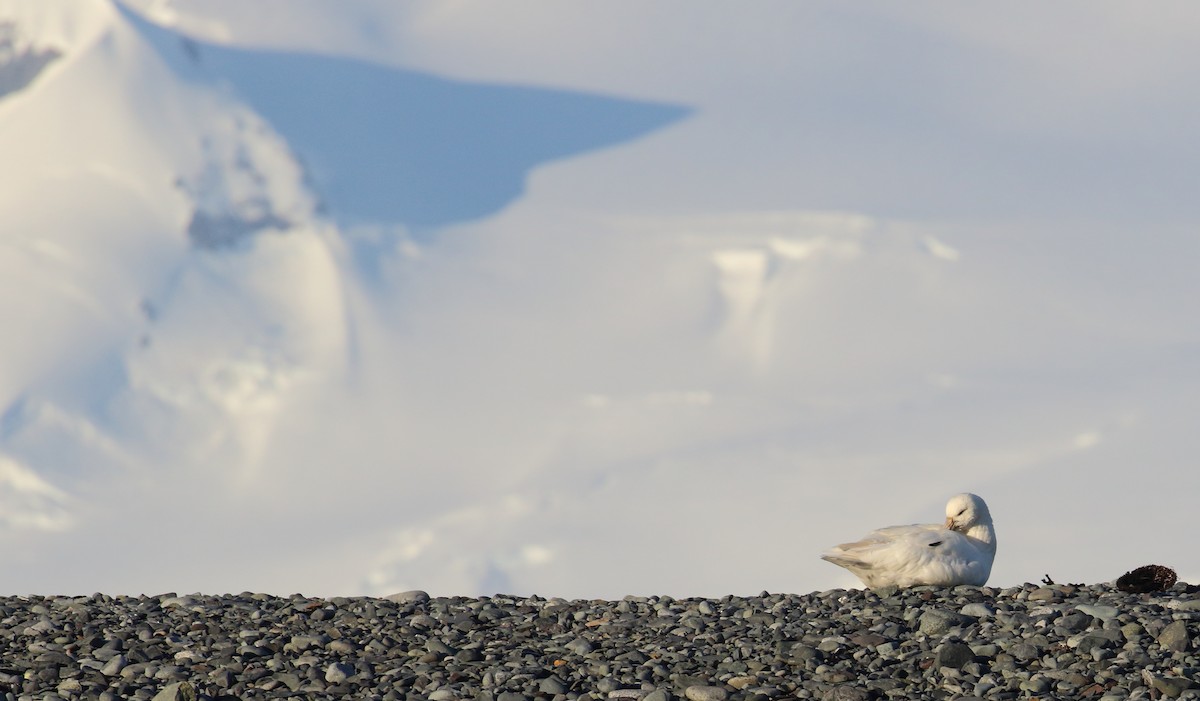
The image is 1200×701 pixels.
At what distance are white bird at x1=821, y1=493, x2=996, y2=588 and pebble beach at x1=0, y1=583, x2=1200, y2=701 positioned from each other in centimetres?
13

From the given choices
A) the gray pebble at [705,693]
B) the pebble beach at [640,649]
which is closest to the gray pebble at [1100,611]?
the pebble beach at [640,649]

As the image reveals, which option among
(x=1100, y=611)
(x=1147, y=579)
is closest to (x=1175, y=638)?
(x=1100, y=611)

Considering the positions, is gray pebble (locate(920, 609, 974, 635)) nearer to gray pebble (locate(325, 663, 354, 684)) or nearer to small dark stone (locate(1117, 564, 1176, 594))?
small dark stone (locate(1117, 564, 1176, 594))

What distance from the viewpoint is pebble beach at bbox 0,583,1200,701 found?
979 cm

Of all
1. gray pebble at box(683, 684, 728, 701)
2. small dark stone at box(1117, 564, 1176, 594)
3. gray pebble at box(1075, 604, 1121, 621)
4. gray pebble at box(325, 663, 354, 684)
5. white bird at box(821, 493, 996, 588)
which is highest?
white bird at box(821, 493, 996, 588)

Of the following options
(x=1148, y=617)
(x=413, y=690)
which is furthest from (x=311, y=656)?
(x=1148, y=617)

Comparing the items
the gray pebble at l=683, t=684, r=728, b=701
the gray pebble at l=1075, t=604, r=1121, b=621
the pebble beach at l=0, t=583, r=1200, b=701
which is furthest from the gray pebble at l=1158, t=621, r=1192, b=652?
the gray pebble at l=683, t=684, r=728, b=701

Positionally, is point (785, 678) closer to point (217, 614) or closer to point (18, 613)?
point (217, 614)

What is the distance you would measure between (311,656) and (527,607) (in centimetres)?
222

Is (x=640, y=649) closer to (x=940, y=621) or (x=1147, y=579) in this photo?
(x=940, y=621)

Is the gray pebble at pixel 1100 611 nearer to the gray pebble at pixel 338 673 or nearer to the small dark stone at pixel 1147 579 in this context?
the small dark stone at pixel 1147 579

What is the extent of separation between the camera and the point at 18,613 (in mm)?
12797

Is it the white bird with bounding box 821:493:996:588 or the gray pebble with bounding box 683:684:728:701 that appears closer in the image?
the gray pebble with bounding box 683:684:728:701

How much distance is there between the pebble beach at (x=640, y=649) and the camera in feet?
32.1
